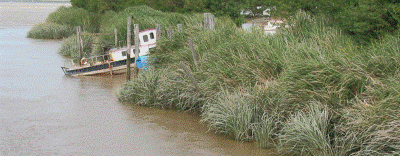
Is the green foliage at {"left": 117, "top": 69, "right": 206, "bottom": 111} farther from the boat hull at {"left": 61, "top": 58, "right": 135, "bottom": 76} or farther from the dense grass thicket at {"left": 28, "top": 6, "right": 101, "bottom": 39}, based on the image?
the dense grass thicket at {"left": 28, "top": 6, "right": 101, "bottom": 39}

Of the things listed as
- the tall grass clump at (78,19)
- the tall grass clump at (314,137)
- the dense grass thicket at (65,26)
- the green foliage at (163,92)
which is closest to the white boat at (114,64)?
the green foliage at (163,92)

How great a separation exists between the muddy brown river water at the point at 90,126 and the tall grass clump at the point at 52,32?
84.2ft

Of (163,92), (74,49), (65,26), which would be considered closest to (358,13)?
(163,92)

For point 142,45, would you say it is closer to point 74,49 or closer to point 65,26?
point 74,49

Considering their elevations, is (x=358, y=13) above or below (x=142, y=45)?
above

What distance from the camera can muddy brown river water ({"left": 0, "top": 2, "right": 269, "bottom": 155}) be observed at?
44.0 ft

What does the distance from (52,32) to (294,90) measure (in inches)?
1607

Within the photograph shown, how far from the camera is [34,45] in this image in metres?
44.4

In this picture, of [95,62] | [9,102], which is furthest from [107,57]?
[9,102]

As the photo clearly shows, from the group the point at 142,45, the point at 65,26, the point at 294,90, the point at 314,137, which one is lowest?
the point at 314,137

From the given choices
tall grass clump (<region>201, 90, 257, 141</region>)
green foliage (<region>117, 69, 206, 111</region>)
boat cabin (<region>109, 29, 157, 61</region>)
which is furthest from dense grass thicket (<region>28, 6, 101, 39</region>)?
tall grass clump (<region>201, 90, 257, 141</region>)

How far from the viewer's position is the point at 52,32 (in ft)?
166

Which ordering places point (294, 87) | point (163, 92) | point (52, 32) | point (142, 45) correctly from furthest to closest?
point (52, 32)
point (142, 45)
point (163, 92)
point (294, 87)

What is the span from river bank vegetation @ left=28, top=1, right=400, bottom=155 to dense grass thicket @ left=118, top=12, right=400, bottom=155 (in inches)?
0.9
